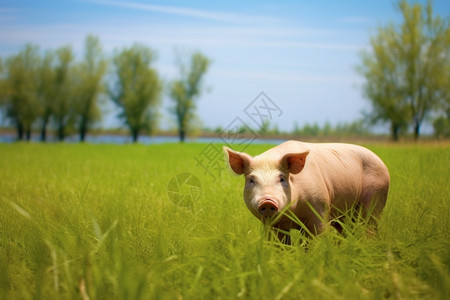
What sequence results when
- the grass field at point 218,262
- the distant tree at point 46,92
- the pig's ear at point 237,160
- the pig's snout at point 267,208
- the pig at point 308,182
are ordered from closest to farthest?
the grass field at point 218,262, the pig's snout at point 267,208, the pig at point 308,182, the pig's ear at point 237,160, the distant tree at point 46,92

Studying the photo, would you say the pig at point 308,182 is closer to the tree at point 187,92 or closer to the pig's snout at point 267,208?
the pig's snout at point 267,208

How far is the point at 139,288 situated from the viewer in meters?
2.10

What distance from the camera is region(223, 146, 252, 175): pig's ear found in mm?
→ 3383

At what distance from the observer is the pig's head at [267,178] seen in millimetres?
3055

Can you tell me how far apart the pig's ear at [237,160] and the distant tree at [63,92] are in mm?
35284

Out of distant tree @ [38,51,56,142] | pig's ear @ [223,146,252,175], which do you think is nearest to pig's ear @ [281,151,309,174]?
pig's ear @ [223,146,252,175]

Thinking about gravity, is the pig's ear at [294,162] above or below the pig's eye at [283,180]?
above

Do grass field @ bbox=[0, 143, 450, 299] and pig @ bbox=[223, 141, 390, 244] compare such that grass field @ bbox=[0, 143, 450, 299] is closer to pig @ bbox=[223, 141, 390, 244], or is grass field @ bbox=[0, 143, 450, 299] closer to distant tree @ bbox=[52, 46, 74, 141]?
pig @ bbox=[223, 141, 390, 244]

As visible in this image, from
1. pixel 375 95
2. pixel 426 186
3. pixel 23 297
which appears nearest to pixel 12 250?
pixel 23 297

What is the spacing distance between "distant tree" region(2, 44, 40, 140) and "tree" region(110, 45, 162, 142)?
7047 millimetres

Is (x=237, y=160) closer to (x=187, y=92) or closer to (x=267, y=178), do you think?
(x=267, y=178)

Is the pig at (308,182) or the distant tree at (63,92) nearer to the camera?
the pig at (308,182)

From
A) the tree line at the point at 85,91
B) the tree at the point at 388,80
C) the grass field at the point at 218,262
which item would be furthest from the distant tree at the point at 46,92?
the grass field at the point at 218,262

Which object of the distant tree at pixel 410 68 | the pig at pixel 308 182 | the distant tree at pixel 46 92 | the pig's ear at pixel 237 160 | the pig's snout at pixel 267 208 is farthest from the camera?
the distant tree at pixel 46 92
